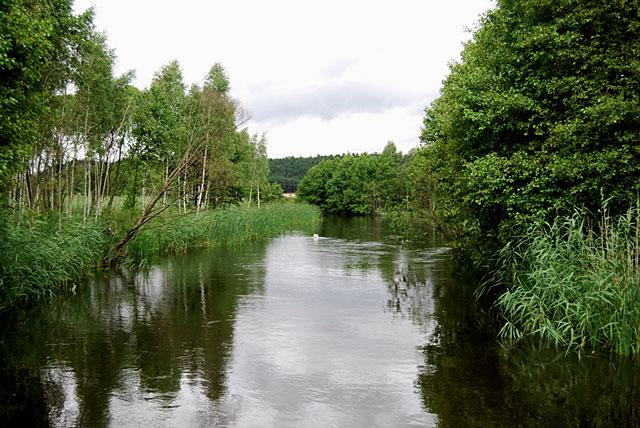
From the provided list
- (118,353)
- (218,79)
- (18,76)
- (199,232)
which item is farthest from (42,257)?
(218,79)

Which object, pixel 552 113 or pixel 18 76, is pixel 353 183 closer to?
pixel 552 113

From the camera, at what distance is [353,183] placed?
71.0 m

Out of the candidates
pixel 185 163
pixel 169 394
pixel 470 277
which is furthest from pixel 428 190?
pixel 169 394

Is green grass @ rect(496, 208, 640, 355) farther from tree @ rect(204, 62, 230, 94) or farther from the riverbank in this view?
tree @ rect(204, 62, 230, 94)

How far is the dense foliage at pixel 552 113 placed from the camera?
27.0 ft

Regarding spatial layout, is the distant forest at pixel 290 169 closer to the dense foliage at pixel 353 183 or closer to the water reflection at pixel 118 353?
the dense foliage at pixel 353 183

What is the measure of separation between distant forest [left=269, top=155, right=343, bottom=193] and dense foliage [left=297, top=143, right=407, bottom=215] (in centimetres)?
2881

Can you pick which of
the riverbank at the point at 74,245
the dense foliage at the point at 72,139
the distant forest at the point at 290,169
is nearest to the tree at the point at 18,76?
the dense foliage at the point at 72,139

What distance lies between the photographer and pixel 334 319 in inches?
377

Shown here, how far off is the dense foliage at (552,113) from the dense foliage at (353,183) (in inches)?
1962

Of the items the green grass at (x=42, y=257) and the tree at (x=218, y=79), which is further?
the tree at (x=218, y=79)

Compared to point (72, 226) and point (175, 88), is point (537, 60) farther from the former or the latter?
point (175, 88)

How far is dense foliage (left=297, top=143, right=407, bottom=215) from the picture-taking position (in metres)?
65.2

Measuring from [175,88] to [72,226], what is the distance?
14.2 metres
